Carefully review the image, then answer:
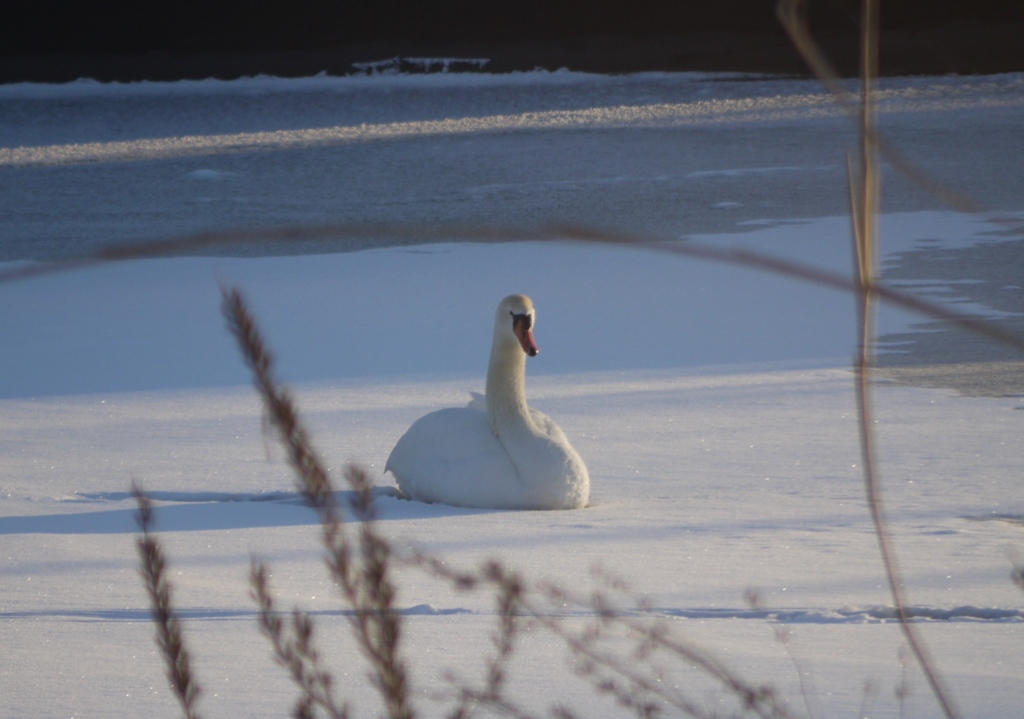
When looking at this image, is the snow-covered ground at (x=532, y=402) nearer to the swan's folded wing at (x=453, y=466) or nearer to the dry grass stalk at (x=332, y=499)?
the swan's folded wing at (x=453, y=466)

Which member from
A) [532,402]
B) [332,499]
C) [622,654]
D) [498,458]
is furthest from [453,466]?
[332,499]

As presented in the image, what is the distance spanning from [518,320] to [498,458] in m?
0.50

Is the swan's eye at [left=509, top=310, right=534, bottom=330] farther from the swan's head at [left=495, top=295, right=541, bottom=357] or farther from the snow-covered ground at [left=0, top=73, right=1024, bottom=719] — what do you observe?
the snow-covered ground at [left=0, top=73, right=1024, bottom=719]

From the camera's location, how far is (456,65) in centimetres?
2592

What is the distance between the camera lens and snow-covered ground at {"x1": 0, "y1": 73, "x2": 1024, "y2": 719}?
8.14 ft

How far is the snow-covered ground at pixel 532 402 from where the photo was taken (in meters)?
2.48

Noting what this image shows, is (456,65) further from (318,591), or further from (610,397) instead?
(318,591)

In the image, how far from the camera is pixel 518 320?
4758 mm

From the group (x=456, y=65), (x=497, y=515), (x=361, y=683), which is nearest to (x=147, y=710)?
(x=361, y=683)

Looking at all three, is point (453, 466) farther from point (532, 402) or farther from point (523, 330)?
point (532, 402)

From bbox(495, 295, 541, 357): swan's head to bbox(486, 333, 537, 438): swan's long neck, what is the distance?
0.05 m

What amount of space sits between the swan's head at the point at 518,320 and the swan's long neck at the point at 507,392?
0.05 m

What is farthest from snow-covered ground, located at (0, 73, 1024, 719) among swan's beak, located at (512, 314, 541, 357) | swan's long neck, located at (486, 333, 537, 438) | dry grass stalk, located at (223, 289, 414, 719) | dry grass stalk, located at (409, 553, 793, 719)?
dry grass stalk, located at (223, 289, 414, 719)

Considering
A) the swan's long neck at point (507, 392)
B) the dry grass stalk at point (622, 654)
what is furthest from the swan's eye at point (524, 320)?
the dry grass stalk at point (622, 654)
